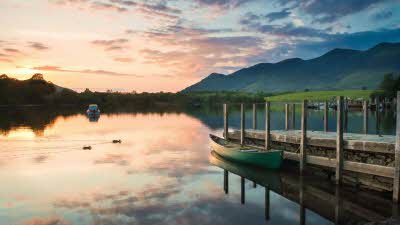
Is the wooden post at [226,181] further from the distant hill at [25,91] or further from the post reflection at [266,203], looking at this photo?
the distant hill at [25,91]

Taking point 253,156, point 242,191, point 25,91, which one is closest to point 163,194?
point 242,191

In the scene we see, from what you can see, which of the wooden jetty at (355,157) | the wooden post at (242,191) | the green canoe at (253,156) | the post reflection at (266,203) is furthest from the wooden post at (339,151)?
the wooden post at (242,191)

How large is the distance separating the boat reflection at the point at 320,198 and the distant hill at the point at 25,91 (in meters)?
156

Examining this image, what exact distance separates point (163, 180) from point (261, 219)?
31.9 feet

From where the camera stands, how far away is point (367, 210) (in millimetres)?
18109

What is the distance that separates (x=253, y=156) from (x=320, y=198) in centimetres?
693

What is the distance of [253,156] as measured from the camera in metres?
26.7

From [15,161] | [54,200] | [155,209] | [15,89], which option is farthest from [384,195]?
[15,89]

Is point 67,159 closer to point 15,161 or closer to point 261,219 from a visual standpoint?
point 15,161

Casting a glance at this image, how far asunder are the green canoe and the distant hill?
150387mm

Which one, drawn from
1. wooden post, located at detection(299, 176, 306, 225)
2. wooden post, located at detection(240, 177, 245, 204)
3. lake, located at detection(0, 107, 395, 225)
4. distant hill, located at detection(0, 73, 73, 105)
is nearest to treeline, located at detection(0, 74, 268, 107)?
distant hill, located at detection(0, 73, 73, 105)

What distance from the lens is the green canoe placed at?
2556 centimetres

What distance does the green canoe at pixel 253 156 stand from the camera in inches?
1006

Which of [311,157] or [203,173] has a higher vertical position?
[311,157]
